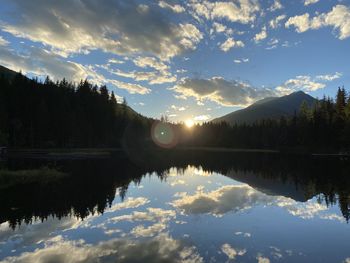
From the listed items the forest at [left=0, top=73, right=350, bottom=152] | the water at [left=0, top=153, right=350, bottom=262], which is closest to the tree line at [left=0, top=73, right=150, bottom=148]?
the forest at [left=0, top=73, right=350, bottom=152]

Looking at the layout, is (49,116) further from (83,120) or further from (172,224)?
(172,224)

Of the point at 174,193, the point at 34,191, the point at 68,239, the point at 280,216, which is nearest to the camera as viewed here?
the point at 68,239

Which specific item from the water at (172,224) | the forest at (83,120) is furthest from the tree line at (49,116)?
the water at (172,224)

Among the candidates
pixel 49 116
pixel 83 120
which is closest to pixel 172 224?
pixel 49 116

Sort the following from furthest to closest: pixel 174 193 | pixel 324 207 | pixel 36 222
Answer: pixel 174 193 → pixel 324 207 → pixel 36 222

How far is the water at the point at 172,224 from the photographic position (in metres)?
17.8

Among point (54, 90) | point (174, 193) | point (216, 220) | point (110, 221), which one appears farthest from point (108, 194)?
point (54, 90)

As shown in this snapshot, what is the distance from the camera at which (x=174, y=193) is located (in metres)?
41.3

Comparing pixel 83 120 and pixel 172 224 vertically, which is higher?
pixel 83 120

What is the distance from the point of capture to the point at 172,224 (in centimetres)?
2472

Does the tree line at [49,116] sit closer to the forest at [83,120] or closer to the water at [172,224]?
the forest at [83,120]

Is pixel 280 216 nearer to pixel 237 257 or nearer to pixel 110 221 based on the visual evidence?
pixel 237 257

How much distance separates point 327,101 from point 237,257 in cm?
15207

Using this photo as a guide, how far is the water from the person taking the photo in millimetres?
17781
